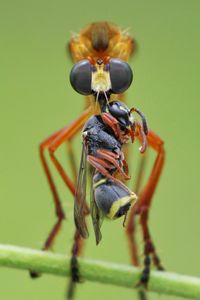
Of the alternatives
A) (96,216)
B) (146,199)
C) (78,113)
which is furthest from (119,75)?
(78,113)

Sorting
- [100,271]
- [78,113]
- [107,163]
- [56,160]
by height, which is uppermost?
[107,163]

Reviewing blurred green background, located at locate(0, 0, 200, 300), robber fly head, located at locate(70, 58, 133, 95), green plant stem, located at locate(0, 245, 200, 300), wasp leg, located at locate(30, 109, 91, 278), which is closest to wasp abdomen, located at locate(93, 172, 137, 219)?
green plant stem, located at locate(0, 245, 200, 300)

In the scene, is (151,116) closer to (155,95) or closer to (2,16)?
(155,95)

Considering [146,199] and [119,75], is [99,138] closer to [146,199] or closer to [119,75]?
[119,75]

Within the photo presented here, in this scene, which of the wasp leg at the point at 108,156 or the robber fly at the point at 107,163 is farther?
the wasp leg at the point at 108,156

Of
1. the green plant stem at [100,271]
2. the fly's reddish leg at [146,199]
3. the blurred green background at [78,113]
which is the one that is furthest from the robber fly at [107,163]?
the fly's reddish leg at [146,199]

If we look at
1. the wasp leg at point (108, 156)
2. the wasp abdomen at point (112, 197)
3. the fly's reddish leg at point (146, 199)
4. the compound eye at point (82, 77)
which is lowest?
the fly's reddish leg at point (146, 199)

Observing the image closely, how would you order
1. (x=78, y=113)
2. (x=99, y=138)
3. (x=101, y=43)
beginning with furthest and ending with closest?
1. (x=78, y=113)
2. (x=101, y=43)
3. (x=99, y=138)

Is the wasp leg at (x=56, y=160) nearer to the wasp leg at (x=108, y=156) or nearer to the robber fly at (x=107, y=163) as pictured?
the robber fly at (x=107, y=163)
